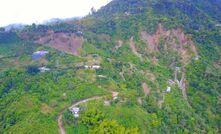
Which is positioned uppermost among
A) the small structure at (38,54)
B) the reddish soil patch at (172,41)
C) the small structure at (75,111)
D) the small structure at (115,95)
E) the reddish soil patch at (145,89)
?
the small structure at (38,54)

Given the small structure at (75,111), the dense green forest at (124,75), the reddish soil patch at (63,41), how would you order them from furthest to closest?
the reddish soil patch at (63,41), the dense green forest at (124,75), the small structure at (75,111)

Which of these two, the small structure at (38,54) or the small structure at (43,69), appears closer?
the small structure at (43,69)

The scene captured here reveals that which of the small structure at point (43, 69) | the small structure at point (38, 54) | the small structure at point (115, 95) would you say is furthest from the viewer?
the small structure at point (38, 54)

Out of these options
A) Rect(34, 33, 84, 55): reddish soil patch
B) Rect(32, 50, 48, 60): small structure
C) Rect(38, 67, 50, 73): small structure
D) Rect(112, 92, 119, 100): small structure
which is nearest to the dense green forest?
Rect(112, 92, 119, 100): small structure

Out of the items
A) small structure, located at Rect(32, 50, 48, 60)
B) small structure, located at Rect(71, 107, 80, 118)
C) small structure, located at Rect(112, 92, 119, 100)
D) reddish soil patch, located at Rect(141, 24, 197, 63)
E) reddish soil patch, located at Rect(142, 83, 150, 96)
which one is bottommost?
reddish soil patch, located at Rect(142, 83, 150, 96)

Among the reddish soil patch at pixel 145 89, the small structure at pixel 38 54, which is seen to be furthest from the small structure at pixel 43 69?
the reddish soil patch at pixel 145 89

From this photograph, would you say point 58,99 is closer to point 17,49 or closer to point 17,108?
point 17,108

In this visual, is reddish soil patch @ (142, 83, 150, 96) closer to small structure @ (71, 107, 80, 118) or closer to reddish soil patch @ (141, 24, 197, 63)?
reddish soil patch @ (141, 24, 197, 63)

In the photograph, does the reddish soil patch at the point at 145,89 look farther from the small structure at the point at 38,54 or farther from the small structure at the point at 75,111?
the small structure at the point at 38,54
